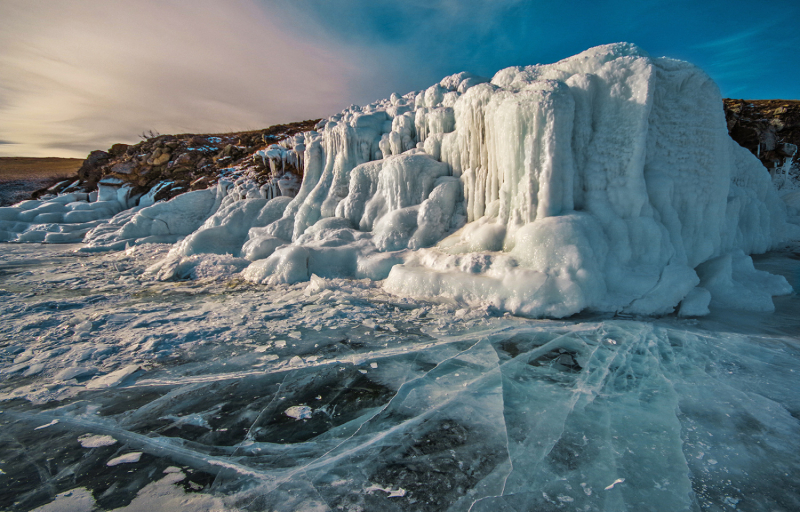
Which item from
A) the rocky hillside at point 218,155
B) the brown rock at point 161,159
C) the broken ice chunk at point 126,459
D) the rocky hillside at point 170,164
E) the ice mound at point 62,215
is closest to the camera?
the broken ice chunk at point 126,459

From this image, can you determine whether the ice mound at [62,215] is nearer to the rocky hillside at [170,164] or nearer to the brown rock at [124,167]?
the rocky hillside at [170,164]

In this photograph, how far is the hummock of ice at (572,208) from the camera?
529cm

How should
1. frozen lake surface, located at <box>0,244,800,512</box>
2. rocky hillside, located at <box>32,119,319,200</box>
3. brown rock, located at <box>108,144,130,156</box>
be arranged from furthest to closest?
brown rock, located at <box>108,144,130,156</box> → rocky hillside, located at <box>32,119,319,200</box> → frozen lake surface, located at <box>0,244,800,512</box>

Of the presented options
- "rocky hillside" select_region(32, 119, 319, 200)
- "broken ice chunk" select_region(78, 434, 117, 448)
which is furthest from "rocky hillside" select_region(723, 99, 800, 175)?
"broken ice chunk" select_region(78, 434, 117, 448)

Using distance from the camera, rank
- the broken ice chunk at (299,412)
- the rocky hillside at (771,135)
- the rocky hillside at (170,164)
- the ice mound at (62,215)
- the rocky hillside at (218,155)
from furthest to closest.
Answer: the rocky hillside at (170,164) → the ice mound at (62,215) → the rocky hillside at (218,155) → the rocky hillside at (771,135) → the broken ice chunk at (299,412)

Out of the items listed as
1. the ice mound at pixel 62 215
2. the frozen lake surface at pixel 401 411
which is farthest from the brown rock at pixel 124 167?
the frozen lake surface at pixel 401 411

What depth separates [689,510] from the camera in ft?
6.41

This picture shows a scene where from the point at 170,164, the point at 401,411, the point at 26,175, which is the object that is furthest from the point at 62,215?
the point at 401,411

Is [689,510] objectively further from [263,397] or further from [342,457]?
[263,397]

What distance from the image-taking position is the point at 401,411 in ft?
9.56

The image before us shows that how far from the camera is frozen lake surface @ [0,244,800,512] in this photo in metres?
2.11

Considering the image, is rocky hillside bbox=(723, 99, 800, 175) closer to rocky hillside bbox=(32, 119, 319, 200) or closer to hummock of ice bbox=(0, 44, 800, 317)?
hummock of ice bbox=(0, 44, 800, 317)

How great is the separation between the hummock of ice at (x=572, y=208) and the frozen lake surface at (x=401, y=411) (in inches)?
23.2

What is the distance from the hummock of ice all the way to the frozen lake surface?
1.93 feet
